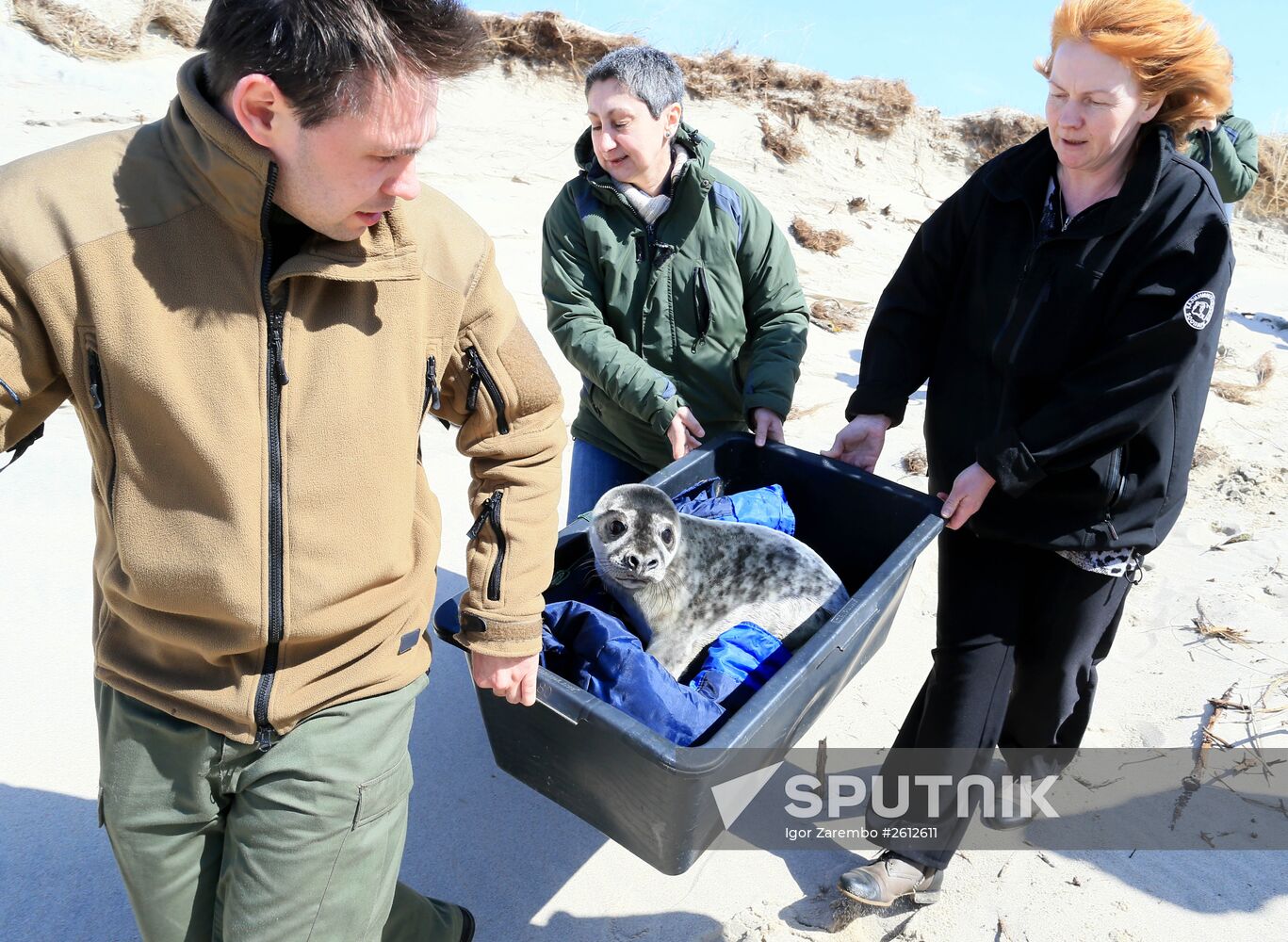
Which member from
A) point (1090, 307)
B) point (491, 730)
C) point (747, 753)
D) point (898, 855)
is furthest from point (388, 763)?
point (1090, 307)

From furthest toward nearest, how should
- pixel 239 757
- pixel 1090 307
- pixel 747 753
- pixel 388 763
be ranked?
pixel 1090 307
pixel 747 753
pixel 388 763
pixel 239 757

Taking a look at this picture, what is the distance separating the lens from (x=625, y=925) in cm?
248

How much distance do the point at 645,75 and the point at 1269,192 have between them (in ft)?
49.0

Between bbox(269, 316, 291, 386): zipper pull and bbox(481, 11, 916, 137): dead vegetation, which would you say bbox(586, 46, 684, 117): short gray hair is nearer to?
bbox(269, 316, 291, 386): zipper pull

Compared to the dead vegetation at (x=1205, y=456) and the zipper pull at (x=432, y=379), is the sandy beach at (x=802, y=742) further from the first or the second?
the zipper pull at (x=432, y=379)

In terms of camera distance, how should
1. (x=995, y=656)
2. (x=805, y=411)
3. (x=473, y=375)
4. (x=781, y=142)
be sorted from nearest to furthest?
(x=473, y=375), (x=995, y=656), (x=805, y=411), (x=781, y=142)

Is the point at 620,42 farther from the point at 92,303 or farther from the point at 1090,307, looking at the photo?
the point at 92,303

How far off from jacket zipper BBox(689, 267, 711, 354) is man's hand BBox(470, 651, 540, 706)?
139 centimetres

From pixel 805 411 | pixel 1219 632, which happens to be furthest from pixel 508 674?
pixel 805 411

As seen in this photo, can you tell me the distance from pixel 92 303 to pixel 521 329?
71cm

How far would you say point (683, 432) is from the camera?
113 inches

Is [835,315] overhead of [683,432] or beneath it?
beneath

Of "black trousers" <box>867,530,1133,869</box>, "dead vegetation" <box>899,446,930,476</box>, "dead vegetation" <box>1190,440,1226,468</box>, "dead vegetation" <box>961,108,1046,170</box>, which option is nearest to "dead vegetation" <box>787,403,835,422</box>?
"dead vegetation" <box>899,446,930,476</box>

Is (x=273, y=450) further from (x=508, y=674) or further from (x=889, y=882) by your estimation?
(x=889, y=882)
